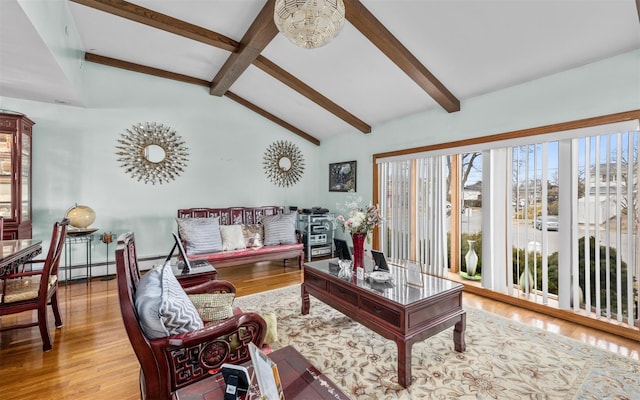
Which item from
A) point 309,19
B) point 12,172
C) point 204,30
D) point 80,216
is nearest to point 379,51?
point 309,19

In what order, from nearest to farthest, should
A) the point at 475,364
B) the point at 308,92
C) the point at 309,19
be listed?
1. the point at 309,19
2. the point at 475,364
3. the point at 308,92

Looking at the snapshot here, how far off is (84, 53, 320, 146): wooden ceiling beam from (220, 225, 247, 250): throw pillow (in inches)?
95.7

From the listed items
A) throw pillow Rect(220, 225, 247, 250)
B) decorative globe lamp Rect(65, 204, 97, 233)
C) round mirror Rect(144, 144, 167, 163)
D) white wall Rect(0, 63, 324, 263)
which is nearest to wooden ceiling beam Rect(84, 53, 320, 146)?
white wall Rect(0, 63, 324, 263)

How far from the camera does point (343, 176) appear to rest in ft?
19.0

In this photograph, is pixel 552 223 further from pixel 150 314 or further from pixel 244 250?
pixel 244 250

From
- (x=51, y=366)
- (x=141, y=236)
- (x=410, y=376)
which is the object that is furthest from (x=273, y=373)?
(x=141, y=236)

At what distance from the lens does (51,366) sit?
85.1 inches

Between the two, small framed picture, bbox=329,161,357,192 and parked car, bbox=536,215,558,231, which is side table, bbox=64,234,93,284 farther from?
parked car, bbox=536,215,558,231

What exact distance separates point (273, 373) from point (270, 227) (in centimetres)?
409

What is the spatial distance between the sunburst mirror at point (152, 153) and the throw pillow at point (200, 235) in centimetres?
103

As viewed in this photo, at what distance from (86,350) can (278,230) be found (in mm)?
2984

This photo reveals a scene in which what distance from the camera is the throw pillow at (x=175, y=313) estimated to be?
4.47 ft

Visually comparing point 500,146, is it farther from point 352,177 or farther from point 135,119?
point 135,119

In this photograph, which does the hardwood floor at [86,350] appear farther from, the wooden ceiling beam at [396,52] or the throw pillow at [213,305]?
the wooden ceiling beam at [396,52]
